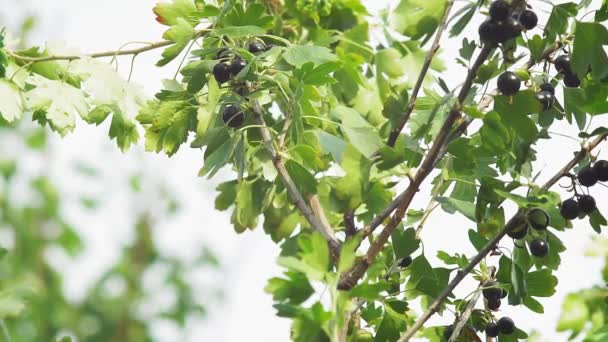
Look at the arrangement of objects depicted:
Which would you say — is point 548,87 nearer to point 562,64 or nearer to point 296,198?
point 562,64

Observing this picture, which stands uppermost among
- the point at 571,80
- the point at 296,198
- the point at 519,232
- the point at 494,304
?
the point at 571,80

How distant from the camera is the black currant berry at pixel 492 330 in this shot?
183 centimetres

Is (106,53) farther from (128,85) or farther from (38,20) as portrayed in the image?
(38,20)

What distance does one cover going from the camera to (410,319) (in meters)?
1.98

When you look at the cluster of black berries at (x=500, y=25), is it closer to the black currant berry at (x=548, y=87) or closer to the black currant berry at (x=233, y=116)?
the black currant berry at (x=548, y=87)

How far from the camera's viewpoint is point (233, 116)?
1.76 m

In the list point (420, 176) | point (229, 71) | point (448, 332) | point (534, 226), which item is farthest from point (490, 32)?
point (448, 332)

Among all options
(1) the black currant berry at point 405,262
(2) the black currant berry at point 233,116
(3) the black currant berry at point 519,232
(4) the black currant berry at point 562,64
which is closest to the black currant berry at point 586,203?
(3) the black currant berry at point 519,232

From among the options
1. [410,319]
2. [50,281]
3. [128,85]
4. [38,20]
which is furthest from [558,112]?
[38,20]

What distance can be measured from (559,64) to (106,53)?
920 millimetres

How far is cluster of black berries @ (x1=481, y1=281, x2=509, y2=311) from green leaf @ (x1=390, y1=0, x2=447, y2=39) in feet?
1.59

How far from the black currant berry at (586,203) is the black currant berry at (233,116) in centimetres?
59

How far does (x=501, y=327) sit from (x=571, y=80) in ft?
1.47

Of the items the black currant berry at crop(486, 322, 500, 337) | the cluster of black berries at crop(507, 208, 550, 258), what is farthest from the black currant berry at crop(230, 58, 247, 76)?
the black currant berry at crop(486, 322, 500, 337)
